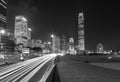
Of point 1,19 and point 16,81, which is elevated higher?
point 1,19

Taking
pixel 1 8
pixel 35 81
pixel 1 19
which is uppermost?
pixel 1 8

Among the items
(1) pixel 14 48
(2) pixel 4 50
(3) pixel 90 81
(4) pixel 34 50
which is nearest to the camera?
(3) pixel 90 81

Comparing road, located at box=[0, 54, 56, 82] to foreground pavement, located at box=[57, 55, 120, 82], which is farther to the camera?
road, located at box=[0, 54, 56, 82]

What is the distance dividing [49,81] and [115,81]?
6012 mm

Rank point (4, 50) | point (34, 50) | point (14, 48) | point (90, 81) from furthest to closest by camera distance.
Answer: point (14, 48) → point (4, 50) → point (34, 50) → point (90, 81)

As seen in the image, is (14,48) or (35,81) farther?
(14,48)

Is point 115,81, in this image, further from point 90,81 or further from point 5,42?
point 5,42

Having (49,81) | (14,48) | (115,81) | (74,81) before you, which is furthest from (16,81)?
(14,48)

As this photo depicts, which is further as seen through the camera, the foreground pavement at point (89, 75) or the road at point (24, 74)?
the road at point (24, 74)

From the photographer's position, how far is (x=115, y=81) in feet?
48.2

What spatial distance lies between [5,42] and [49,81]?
17323 cm

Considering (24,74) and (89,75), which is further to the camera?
(24,74)

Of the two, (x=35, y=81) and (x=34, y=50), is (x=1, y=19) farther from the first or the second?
(x=35, y=81)

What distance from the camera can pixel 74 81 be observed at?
47.9ft
